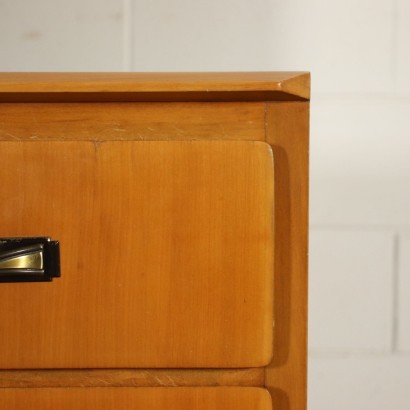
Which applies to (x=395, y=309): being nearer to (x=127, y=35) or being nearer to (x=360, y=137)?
(x=360, y=137)

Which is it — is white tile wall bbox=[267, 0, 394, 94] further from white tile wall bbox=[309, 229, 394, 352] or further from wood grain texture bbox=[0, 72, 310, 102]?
wood grain texture bbox=[0, 72, 310, 102]

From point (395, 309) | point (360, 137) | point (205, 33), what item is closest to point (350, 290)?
point (395, 309)

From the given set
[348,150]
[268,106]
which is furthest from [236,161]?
[348,150]

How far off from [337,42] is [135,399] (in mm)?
720

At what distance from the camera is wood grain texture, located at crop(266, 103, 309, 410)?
52 centimetres

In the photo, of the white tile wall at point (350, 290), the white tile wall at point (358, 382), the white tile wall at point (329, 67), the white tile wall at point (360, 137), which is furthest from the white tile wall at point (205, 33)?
the white tile wall at point (358, 382)

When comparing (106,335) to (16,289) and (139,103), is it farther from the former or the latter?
(139,103)

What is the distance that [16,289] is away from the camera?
0.50 meters

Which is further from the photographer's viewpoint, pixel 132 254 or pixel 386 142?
pixel 386 142

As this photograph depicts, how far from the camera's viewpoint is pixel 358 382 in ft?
3.35

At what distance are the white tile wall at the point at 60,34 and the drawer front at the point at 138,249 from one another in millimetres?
536

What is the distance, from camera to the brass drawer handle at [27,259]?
496 millimetres

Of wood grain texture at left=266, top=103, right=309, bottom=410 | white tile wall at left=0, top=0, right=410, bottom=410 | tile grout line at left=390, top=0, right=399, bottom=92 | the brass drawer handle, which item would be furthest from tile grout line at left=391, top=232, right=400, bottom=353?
the brass drawer handle

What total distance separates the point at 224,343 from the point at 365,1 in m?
0.72
